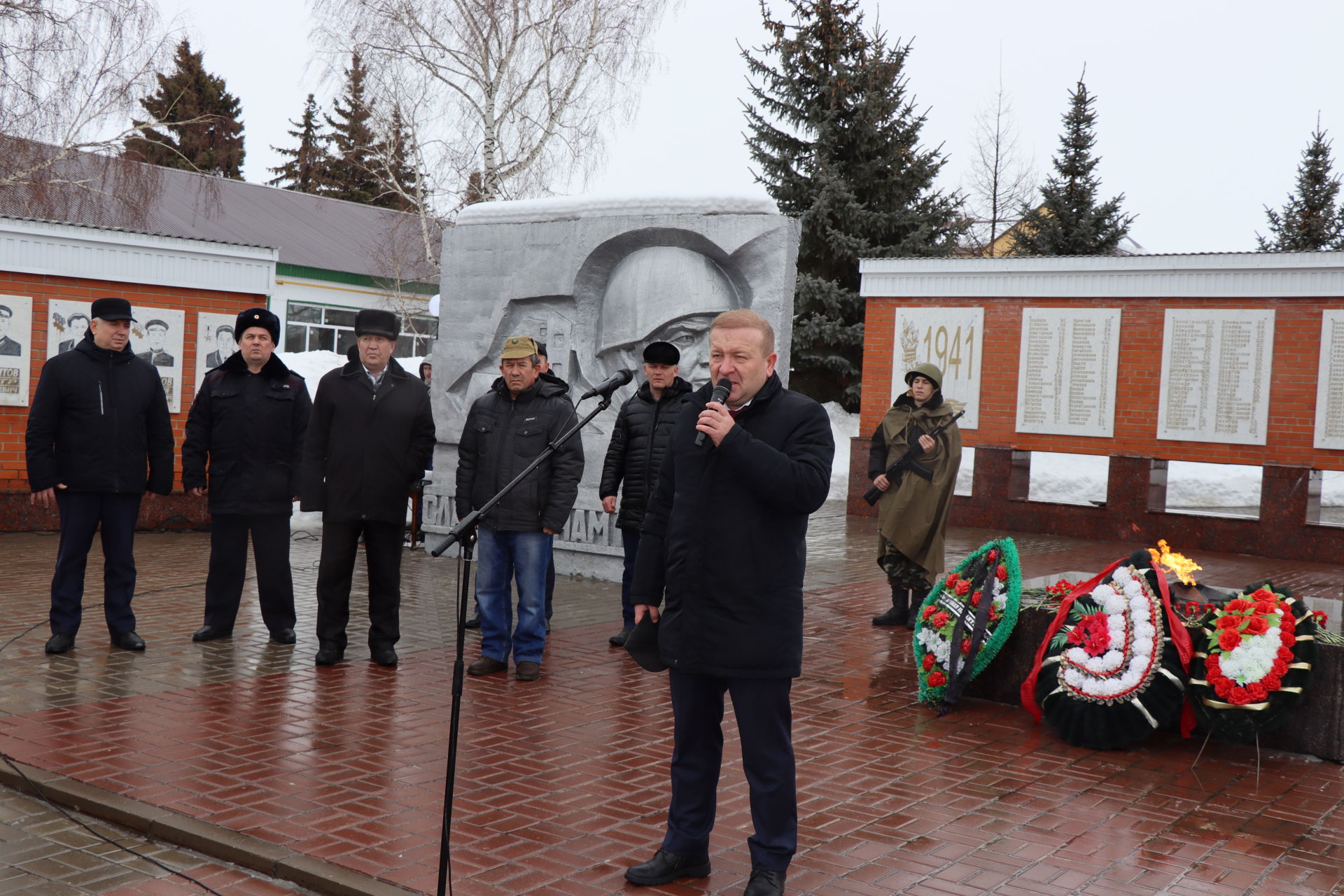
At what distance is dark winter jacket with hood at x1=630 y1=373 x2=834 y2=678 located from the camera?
3.81 m

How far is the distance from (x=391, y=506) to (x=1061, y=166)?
78.2ft

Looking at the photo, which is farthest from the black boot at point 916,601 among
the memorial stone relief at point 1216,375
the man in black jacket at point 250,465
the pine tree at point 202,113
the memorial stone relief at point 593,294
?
the pine tree at point 202,113

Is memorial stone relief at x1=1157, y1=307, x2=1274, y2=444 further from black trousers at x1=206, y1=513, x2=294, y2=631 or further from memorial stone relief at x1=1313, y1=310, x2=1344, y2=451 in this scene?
black trousers at x1=206, y1=513, x2=294, y2=631

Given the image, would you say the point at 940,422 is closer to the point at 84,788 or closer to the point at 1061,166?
the point at 84,788

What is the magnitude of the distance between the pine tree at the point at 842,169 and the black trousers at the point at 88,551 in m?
17.9

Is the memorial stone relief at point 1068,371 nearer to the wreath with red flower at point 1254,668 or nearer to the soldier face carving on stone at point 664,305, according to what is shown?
the soldier face carving on stone at point 664,305

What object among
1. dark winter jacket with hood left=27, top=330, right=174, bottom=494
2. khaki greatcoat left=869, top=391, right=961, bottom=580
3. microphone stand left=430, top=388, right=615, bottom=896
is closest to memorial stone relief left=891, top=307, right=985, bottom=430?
khaki greatcoat left=869, top=391, right=961, bottom=580

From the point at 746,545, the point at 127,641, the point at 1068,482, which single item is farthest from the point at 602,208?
the point at 1068,482

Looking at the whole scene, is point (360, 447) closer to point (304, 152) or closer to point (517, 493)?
point (517, 493)

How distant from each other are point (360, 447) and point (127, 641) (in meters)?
1.79

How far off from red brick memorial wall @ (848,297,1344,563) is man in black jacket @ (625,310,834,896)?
1218 cm

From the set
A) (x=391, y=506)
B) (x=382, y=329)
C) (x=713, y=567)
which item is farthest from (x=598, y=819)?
(x=382, y=329)

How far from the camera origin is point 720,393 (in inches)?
145

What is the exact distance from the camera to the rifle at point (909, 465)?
29.0ft
